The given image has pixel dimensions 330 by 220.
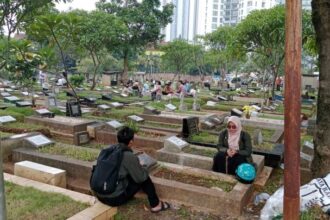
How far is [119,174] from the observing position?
13.8 ft

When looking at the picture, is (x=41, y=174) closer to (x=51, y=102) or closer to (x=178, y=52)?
(x=51, y=102)

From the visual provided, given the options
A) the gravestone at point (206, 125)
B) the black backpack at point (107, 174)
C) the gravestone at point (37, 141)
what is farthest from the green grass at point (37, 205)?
the gravestone at point (206, 125)

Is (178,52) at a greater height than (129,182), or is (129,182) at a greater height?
(178,52)

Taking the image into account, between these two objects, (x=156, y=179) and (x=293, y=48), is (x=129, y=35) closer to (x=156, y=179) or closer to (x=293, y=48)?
(x=156, y=179)

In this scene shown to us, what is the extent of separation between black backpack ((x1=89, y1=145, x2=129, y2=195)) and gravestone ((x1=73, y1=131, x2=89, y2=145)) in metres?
3.91

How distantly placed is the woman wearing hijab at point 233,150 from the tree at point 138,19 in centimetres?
2279

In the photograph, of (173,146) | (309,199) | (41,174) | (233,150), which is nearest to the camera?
(309,199)

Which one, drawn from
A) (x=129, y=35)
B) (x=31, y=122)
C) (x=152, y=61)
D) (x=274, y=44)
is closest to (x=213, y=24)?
(x=152, y=61)

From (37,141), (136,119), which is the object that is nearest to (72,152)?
(37,141)

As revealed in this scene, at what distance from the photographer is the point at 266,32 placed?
16.7 meters

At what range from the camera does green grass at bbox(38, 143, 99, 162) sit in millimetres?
5848

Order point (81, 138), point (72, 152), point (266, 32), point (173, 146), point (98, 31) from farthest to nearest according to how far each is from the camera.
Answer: point (98, 31), point (266, 32), point (81, 138), point (173, 146), point (72, 152)

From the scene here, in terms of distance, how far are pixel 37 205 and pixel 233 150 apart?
301 cm

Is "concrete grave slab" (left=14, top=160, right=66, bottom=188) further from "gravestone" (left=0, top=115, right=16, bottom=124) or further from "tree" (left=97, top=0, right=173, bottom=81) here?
"tree" (left=97, top=0, right=173, bottom=81)
